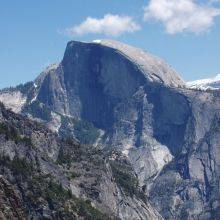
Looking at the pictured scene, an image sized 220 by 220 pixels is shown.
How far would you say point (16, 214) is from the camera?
4441 cm

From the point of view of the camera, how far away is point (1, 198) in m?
44.2

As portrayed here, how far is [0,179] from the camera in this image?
1757 inches

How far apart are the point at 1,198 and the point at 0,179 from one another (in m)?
1.15

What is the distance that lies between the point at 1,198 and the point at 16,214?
1300 millimetres

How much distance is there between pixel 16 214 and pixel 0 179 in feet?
7.43
